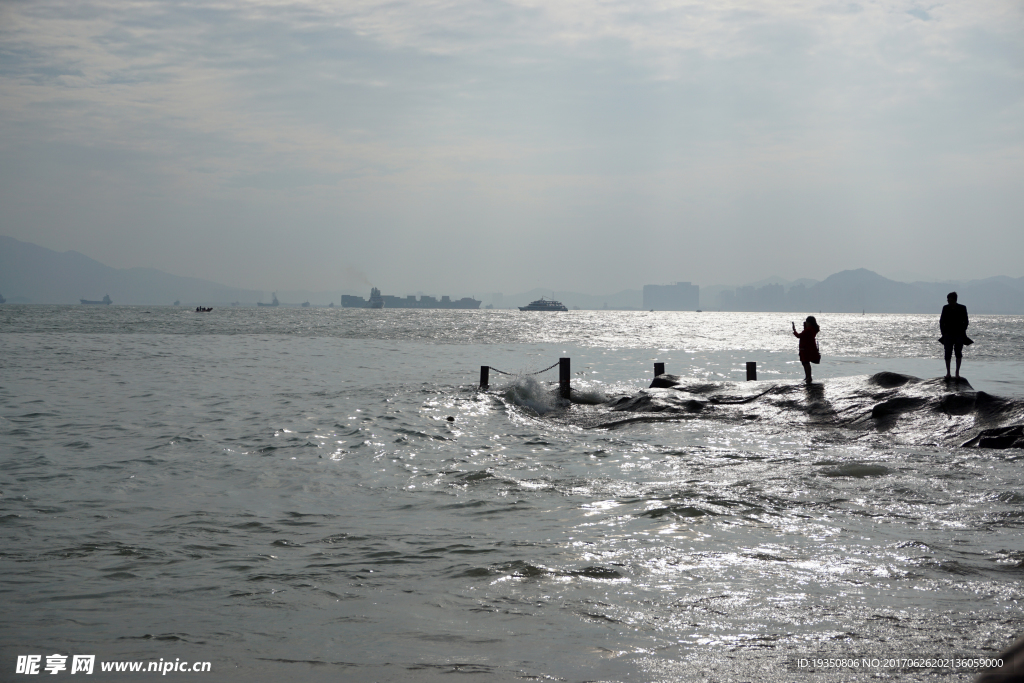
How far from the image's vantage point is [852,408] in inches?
631

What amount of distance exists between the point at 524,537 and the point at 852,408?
1090cm

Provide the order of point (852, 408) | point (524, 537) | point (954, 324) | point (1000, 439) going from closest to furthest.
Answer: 1. point (524, 537)
2. point (1000, 439)
3. point (954, 324)
4. point (852, 408)

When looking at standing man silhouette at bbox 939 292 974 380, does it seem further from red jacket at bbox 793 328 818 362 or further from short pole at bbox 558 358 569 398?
short pole at bbox 558 358 569 398

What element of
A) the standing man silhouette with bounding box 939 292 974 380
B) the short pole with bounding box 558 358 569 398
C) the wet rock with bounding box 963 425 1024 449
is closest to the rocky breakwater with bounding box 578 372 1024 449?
the wet rock with bounding box 963 425 1024 449

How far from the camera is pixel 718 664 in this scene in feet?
16.8

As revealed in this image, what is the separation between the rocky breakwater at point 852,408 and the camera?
44.6ft

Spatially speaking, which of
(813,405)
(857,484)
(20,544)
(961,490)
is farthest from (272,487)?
(813,405)

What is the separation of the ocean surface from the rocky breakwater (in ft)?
0.27

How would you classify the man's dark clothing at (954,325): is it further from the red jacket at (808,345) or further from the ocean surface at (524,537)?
the red jacket at (808,345)

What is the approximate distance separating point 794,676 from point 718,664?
52 centimetres

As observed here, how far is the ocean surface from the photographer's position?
17.9 feet

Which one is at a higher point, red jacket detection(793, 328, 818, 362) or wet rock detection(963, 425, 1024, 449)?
red jacket detection(793, 328, 818, 362)

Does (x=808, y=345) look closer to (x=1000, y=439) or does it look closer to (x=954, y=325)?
(x=954, y=325)

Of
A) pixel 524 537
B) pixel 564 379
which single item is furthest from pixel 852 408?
pixel 524 537
